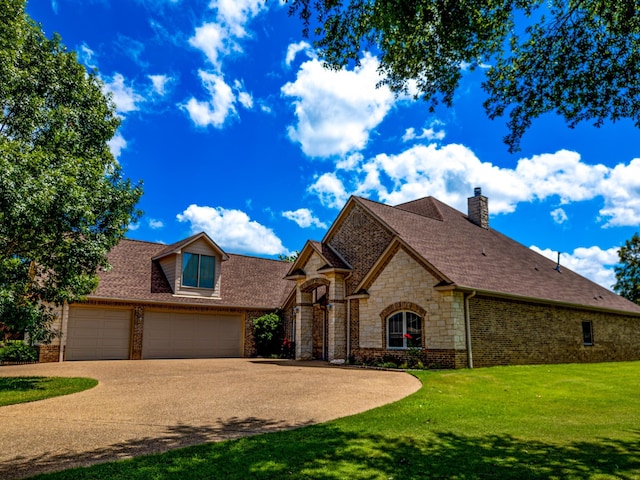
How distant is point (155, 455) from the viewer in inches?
222

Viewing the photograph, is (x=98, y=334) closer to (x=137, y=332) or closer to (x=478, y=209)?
(x=137, y=332)

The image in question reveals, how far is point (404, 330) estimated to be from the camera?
17.5m

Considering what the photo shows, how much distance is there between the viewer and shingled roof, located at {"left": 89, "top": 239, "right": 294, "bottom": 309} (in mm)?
21438

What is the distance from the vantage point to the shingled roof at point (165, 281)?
21.4 m

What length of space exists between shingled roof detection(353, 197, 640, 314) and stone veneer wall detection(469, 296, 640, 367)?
1.88 ft

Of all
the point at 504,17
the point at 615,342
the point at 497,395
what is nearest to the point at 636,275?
the point at 615,342

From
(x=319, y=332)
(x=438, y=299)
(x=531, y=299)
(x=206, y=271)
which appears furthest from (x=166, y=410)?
(x=206, y=271)

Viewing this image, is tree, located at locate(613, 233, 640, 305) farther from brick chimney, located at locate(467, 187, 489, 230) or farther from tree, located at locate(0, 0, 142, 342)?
tree, located at locate(0, 0, 142, 342)

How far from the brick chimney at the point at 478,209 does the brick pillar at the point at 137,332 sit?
17.8m

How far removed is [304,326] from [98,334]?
899 centimetres

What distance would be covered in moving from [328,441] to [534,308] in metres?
15.4

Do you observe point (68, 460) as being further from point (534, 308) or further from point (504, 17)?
point (534, 308)

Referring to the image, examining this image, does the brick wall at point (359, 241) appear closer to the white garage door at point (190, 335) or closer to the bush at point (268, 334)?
the bush at point (268, 334)

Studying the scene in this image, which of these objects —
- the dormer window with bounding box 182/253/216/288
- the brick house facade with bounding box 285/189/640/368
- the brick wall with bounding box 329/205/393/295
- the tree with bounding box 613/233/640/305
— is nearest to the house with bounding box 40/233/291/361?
the dormer window with bounding box 182/253/216/288
